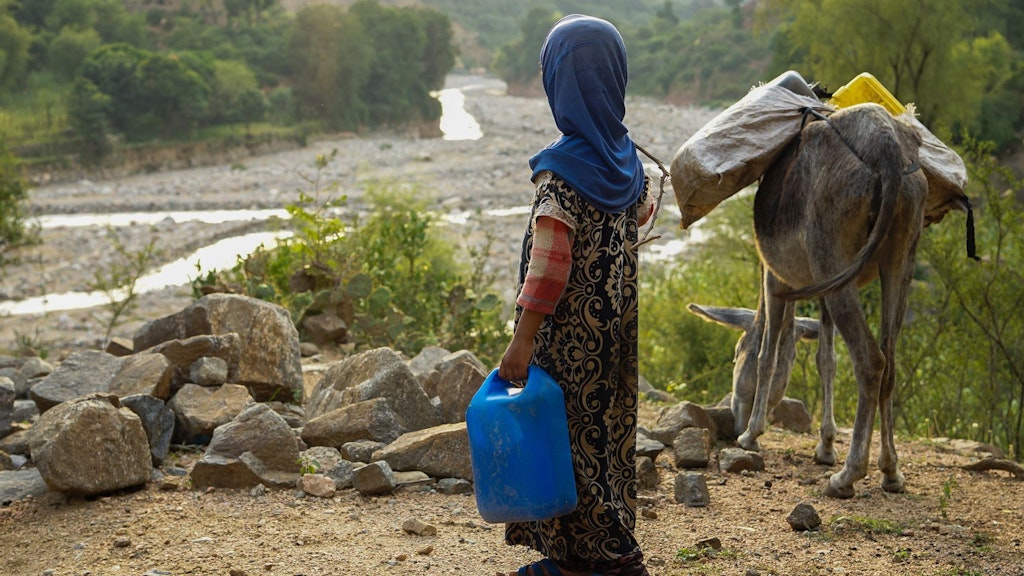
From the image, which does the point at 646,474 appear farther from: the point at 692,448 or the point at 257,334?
the point at 257,334

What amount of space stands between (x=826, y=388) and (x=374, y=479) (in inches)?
85.1

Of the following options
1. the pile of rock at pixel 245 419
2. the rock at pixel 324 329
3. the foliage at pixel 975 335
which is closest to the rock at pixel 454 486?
the pile of rock at pixel 245 419

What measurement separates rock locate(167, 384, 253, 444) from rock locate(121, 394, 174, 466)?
209mm

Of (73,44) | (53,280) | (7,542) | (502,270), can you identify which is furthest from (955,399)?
(73,44)

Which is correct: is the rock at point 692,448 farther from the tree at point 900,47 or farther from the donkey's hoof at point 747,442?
the tree at point 900,47

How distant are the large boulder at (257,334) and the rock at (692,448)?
214 cm

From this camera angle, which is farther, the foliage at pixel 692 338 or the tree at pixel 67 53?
the tree at pixel 67 53

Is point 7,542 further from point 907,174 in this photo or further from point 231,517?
point 907,174

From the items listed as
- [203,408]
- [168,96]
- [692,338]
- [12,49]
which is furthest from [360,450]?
[12,49]

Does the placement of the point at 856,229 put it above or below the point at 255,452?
above

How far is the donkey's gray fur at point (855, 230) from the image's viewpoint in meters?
4.25

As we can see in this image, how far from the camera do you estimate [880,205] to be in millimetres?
4215

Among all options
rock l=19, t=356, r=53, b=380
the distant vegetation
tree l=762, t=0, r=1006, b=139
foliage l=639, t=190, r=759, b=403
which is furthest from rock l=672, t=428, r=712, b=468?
the distant vegetation

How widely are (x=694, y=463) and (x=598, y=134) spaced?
238 centimetres
